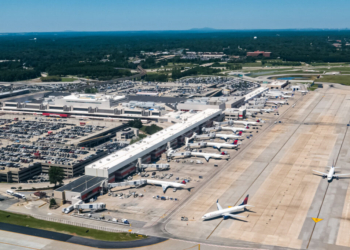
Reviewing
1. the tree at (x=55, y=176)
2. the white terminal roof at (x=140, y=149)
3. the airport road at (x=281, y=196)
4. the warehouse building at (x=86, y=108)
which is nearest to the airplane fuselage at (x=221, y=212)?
the airport road at (x=281, y=196)

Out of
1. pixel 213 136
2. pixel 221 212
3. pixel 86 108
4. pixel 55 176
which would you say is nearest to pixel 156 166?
pixel 55 176

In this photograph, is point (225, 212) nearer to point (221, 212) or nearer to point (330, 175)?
point (221, 212)

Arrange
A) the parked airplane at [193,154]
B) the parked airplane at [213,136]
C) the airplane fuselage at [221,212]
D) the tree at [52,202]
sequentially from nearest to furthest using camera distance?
the airplane fuselage at [221,212] → the tree at [52,202] → the parked airplane at [193,154] → the parked airplane at [213,136]

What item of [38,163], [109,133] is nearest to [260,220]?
[38,163]

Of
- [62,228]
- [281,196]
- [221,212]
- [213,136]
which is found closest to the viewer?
[62,228]

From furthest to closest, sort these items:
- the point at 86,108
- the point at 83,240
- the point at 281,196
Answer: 1. the point at 86,108
2. the point at 281,196
3. the point at 83,240

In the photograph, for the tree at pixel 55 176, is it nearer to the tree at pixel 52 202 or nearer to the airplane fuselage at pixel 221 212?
the tree at pixel 52 202
